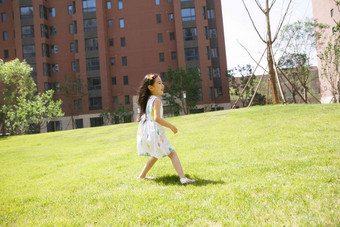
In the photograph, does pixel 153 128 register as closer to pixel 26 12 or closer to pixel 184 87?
pixel 184 87

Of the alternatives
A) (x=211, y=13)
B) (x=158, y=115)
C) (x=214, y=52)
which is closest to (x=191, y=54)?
(x=214, y=52)

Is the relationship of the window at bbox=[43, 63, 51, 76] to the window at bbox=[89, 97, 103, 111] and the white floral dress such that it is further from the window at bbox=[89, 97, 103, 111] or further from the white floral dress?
the white floral dress

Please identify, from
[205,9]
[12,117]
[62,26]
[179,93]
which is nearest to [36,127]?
[12,117]

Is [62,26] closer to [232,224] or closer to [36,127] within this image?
[36,127]

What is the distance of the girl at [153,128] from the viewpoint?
13.4ft

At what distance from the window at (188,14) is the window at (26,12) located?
26479mm

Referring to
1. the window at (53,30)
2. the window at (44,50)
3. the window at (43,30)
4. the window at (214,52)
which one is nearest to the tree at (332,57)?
the window at (214,52)

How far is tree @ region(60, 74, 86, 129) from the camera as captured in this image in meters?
39.8

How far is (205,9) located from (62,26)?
25.3 metres

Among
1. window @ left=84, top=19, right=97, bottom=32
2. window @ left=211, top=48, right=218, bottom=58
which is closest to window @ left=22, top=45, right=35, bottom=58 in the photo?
window @ left=84, top=19, right=97, bottom=32

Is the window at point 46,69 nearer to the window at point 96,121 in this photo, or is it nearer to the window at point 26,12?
the window at point 26,12

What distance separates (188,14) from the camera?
4050 centimetres

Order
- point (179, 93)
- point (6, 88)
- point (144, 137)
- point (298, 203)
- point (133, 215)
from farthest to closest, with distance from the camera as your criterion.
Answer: point (179, 93) < point (6, 88) < point (144, 137) < point (133, 215) < point (298, 203)

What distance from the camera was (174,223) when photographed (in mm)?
2467
